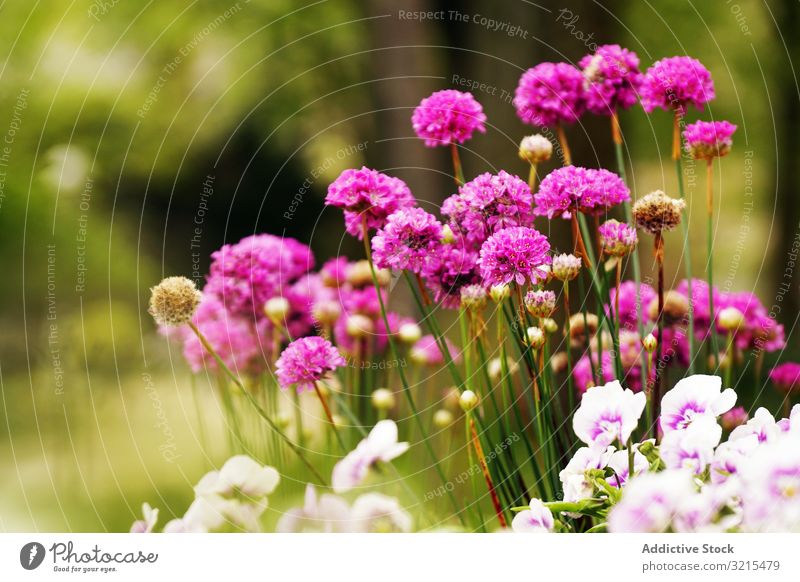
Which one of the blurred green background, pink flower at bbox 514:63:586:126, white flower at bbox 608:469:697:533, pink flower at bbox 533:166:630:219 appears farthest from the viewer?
the blurred green background

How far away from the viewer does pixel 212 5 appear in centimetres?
225

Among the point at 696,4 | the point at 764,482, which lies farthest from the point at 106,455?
the point at 696,4

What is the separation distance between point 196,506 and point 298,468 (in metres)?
0.26

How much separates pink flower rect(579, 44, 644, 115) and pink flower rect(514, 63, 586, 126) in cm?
1

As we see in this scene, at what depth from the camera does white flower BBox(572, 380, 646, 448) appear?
673 mm

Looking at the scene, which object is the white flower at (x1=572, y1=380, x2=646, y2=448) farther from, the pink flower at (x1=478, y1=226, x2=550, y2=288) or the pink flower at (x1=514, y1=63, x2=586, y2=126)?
the pink flower at (x1=514, y1=63, x2=586, y2=126)

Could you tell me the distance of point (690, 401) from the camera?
69 centimetres

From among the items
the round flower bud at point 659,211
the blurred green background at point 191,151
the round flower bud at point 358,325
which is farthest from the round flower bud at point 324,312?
the round flower bud at point 659,211

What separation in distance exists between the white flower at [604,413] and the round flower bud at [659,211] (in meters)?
0.16

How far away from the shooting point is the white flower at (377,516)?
734 millimetres

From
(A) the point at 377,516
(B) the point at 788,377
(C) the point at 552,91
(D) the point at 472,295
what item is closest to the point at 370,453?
(A) the point at 377,516
